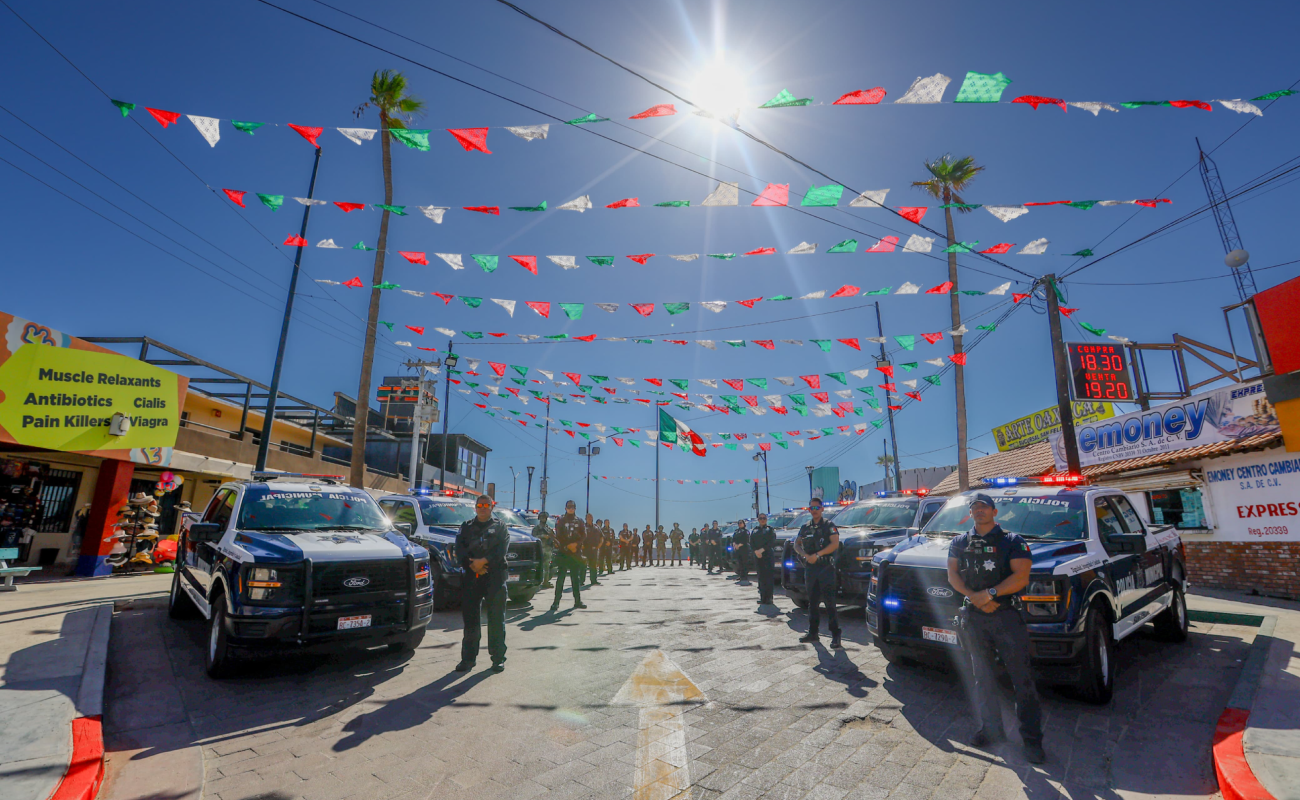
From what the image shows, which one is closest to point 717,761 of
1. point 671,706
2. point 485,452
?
point 671,706

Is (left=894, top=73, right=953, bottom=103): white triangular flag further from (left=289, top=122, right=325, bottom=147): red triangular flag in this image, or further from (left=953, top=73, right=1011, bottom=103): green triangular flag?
(left=289, top=122, right=325, bottom=147): red triangular flag

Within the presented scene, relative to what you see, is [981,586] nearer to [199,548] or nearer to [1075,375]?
[199,548]

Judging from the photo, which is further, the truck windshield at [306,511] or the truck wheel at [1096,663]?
the truck windshield at [306,511]

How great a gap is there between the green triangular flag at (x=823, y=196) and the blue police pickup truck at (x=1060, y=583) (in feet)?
14.5

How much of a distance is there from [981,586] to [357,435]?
14.7 meters

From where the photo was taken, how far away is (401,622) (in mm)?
5895

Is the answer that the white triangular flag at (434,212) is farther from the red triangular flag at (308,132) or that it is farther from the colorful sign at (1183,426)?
the colorful sign at (1183,426)

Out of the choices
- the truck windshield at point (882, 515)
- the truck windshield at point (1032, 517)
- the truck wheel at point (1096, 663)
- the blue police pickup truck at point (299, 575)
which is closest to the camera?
the truck wheel at point (1096, 663)

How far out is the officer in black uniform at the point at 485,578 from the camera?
6.13 meters

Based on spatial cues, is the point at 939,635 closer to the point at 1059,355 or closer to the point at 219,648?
the point at 219,648

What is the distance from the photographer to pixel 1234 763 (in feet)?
11.5

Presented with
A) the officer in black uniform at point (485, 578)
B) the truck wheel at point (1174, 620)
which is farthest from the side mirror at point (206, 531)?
the truck wheel at point (1174, 620)

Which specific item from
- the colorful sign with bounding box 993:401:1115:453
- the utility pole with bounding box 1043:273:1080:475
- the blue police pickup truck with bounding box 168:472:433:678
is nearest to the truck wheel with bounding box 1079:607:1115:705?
the blue police pickup truck with bounding box 168:472:433:678

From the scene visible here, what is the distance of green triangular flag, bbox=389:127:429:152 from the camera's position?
26.2ft
